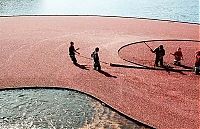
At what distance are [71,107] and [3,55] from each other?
1032 cm

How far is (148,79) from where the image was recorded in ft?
65.8

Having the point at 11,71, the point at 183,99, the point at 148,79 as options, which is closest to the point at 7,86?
the point at 11,71

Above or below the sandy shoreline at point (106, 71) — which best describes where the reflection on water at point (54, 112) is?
below

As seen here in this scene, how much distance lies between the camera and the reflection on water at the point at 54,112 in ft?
47.9

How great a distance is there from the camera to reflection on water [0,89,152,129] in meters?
14.6

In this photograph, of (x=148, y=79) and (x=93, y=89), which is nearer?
(x=93, y=89)

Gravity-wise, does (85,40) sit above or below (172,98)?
above

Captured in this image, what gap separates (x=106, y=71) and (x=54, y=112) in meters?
6.37

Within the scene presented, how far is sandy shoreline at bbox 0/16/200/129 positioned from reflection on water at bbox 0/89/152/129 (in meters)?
0.75

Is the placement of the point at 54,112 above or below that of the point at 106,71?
below

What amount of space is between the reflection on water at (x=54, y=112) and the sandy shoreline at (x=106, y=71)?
2.47ft

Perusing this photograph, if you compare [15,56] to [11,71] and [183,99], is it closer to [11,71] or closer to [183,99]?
[11,71]

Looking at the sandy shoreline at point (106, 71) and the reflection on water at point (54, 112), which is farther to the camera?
the sandy shoreline at point (106, 71)

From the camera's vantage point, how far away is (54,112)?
16.0 meters
